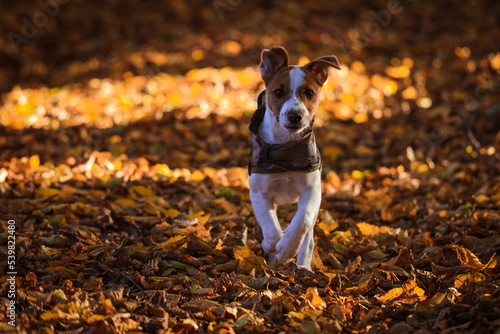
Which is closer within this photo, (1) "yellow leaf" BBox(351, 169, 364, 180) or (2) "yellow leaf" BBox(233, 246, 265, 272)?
(2) "yellow leaf" BBox(233, 246, 265, 272)

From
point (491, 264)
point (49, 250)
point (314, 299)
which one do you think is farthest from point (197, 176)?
point (491, 264)

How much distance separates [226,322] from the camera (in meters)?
3.18

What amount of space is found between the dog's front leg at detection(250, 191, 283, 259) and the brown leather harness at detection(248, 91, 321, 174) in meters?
0.23

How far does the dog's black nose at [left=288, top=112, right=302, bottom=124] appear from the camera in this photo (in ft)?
12.0

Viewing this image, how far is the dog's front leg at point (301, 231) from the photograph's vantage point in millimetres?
3711

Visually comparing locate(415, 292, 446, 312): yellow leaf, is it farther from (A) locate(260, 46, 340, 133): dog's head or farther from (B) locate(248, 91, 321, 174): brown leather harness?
(A) locate(260, 46, 340, 133): dog's head

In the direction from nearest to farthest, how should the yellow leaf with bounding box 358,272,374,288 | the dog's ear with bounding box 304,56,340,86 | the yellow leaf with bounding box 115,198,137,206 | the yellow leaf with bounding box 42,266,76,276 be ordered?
the yellow leaf with bounding box 42,266,76,276
the yellow leaf with bounding box 358,272,374,288
the dog's ear with bounding box 304,56,340,86
the yellow leaf with bounding box 115,198,137,206

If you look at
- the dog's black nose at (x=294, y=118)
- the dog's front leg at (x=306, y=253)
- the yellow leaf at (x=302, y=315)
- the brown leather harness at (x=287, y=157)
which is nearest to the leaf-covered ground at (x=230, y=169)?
the yellow leaf at (x=302, y=315)

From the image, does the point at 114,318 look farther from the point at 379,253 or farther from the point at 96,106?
the point at 96,106

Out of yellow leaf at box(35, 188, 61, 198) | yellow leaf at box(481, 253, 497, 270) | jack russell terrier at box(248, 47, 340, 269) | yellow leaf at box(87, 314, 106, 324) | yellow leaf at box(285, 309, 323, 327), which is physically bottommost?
yellow leaf at box(35, 188, 61, 198)

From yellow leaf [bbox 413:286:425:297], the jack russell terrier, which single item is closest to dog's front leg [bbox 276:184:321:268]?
the jack russell terrier

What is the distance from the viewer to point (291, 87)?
3.83 metres

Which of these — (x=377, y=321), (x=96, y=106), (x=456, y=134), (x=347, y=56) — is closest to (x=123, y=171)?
(x=96, y=106)
